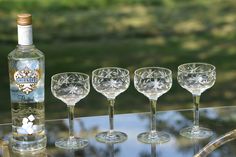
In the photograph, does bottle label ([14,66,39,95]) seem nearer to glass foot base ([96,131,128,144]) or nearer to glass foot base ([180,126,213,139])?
glass foot base ([96,131,128,144])

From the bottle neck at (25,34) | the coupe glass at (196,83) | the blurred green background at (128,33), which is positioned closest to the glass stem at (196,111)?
the coupe glass at (196,83)

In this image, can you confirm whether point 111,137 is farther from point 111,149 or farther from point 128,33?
point 128,33

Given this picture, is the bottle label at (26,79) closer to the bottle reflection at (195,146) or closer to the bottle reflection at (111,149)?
the bottle reflection at (111,149)

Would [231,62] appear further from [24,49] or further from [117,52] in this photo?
[24,49]

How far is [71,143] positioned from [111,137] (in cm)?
9

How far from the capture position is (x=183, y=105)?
307cm

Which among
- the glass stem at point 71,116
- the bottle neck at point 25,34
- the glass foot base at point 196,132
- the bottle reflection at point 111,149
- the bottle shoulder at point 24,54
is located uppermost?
the bottle neck at point 25,34

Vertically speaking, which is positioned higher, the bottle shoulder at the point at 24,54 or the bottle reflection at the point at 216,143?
the bottle shoulder at the point at 24,54

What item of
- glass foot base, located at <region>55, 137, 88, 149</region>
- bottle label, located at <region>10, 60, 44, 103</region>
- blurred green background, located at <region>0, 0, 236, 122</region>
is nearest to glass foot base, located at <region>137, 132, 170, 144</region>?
glass foot base, located at <region>55, 137, 88, 149</region>

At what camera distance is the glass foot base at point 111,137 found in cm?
124

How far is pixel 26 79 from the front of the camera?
3.76 feet

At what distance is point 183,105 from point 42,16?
4.46ft

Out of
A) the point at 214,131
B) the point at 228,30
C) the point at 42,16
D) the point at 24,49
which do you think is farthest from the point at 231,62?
the point at 24,49

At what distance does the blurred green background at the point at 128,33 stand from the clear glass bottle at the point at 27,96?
2168 millimetres
